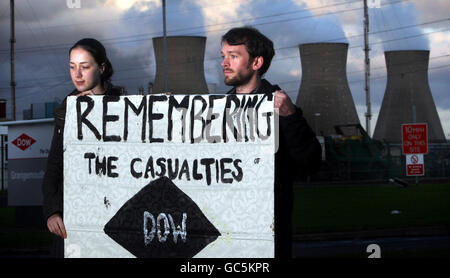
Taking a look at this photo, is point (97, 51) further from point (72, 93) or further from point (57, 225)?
point (57, 225)

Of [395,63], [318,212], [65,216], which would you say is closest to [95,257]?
[65,216]

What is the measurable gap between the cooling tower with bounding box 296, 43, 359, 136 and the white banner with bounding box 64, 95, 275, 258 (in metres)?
41.0

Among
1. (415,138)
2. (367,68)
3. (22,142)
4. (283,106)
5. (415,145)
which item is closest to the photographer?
(283,106)

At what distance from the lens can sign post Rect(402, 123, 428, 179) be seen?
19.0m

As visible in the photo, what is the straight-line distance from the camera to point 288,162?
2.43 metres

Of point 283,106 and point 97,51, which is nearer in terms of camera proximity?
point 283,106

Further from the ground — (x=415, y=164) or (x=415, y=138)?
(x=415, y=138)

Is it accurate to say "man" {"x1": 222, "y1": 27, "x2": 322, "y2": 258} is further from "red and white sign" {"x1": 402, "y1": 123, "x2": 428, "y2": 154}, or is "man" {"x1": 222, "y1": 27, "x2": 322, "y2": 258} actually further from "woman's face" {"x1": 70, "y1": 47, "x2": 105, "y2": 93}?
"red and white sign" {"x1": 402, "y1": 123, "x2": 428, "y2": 154}

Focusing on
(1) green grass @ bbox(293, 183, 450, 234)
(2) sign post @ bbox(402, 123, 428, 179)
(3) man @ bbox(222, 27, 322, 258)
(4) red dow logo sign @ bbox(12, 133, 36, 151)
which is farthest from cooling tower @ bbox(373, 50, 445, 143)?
(3) man @ bbox(222, 27, 322, 258)

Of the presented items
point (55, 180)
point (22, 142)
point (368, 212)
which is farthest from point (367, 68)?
point (55, 180)

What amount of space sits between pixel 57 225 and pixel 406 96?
55.7 metres

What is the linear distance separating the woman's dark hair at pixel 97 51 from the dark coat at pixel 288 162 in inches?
29.5

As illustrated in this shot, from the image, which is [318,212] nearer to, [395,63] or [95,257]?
[95,257]

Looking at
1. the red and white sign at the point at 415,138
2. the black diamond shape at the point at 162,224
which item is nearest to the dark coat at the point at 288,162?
the black diamond shape at the point at 162,224
